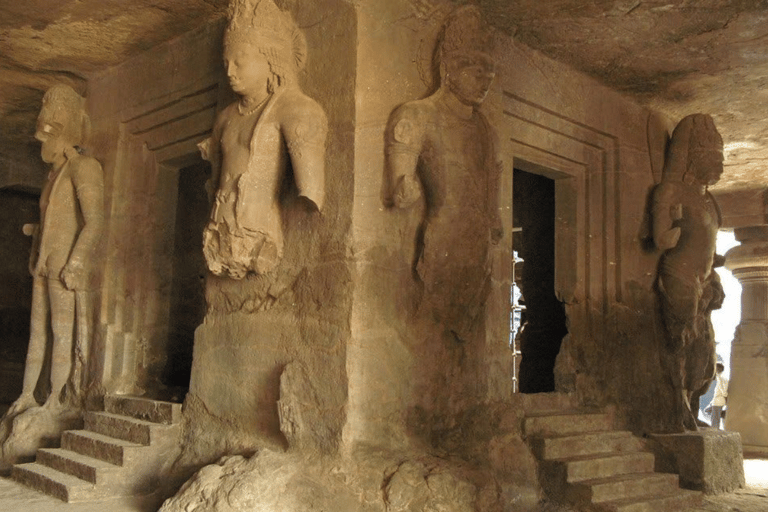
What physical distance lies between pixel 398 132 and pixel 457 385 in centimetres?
141

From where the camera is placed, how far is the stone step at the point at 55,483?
4238 millimetres

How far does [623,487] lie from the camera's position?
4664 millimetres

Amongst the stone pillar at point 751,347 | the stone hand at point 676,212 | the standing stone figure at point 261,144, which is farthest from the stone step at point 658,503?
the stone pillar at point 751,347

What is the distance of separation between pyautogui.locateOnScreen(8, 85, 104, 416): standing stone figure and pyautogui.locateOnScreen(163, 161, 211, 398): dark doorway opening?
2.30 ft

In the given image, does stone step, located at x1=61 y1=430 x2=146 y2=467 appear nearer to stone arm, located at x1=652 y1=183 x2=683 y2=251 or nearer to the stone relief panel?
the stone relief panel

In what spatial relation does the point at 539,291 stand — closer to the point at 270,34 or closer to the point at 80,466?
the point at 270,34

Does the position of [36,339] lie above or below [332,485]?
above

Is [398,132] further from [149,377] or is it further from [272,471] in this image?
[149,377]

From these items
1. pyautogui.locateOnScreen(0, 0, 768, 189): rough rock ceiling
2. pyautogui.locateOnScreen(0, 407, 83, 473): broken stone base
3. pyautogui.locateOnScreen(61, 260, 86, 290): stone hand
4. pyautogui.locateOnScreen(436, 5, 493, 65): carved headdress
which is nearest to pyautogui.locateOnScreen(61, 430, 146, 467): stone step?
pyautogui.locateOnScreen(0, 407, 83, 473): broken stone base

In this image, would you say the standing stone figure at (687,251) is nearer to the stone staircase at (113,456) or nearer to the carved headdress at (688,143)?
the carved headdress at (688,143)

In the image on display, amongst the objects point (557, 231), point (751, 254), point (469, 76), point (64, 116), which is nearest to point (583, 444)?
point (557, 231)

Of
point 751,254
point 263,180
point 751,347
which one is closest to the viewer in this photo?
point 263,180

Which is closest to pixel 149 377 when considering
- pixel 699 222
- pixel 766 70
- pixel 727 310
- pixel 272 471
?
pixel 272 471

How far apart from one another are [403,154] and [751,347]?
22.6 feet
